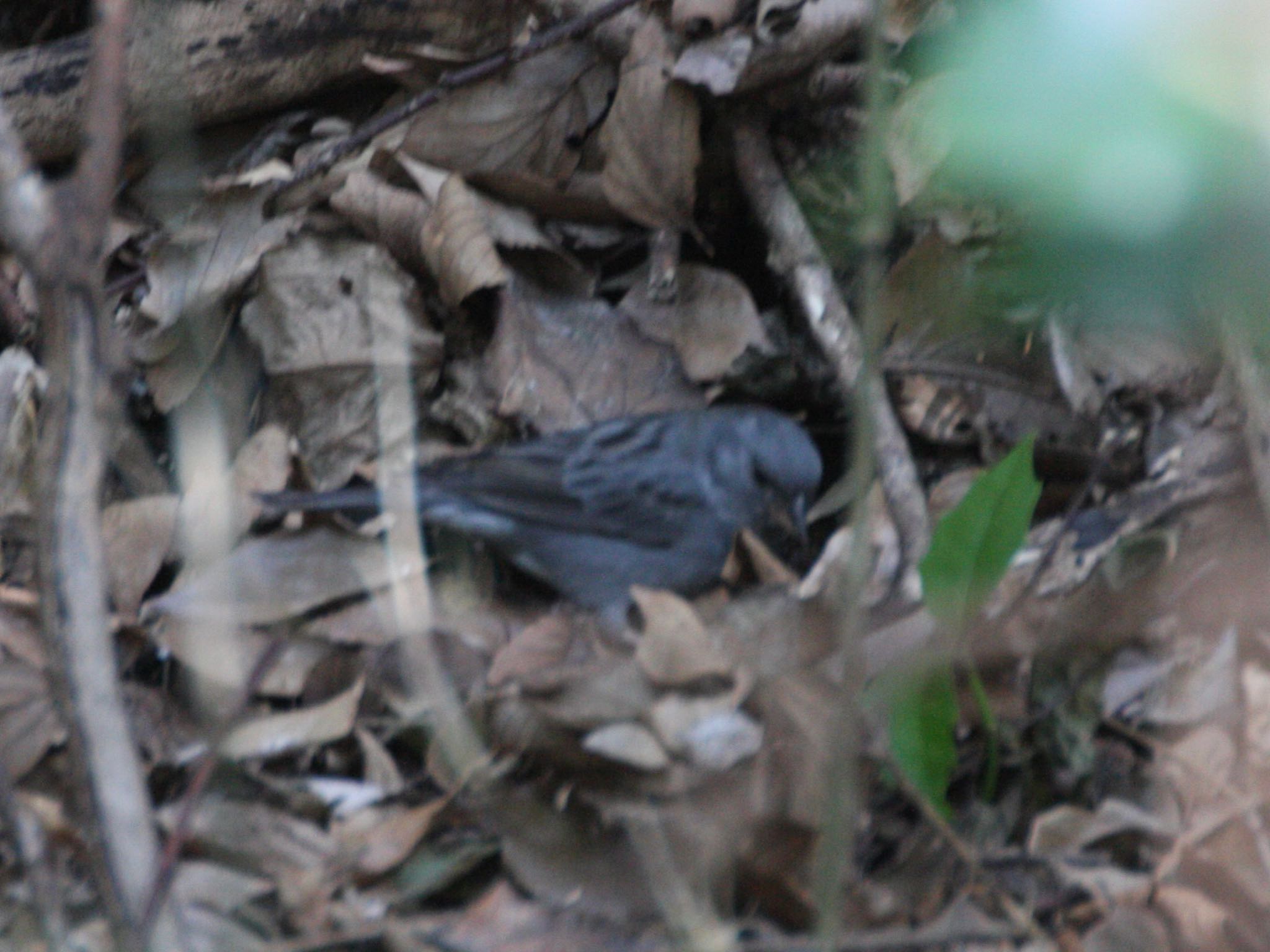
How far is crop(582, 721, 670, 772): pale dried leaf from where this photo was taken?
2875 millimetres

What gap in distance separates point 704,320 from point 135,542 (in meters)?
1.78

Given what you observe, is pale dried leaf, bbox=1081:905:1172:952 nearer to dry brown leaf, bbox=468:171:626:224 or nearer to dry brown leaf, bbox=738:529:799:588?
dry brown leaf, bbox=738:529:799:588

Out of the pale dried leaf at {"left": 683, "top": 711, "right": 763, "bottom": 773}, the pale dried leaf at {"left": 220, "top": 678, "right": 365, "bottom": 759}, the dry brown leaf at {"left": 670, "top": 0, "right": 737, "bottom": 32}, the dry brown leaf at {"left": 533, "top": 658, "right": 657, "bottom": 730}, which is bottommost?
the pale dried leaf at {"left": 220, "top": 678, "right": 365, "bottom": 759}

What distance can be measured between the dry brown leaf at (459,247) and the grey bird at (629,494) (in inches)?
19.3

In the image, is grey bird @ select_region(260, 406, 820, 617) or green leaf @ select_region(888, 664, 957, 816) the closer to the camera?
green leaf @ select_region(888, 664, 957, 816)

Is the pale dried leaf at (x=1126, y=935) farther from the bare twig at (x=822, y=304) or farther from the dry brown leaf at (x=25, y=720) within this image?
the dry brown leaf at (x=25, y=720)

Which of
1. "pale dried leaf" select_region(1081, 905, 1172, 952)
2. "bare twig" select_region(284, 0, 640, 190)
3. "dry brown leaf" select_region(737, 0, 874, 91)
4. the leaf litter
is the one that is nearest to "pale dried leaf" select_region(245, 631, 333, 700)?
the leaf litter

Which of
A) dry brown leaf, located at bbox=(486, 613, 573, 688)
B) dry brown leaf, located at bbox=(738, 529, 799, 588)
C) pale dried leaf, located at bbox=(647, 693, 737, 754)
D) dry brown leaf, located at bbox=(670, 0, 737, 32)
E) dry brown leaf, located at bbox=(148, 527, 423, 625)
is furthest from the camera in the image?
dry brown leaf, located at bbox=(670, 0, 737, 32)

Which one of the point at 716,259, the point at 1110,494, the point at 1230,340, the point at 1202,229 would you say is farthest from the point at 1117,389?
the point at 1202,229

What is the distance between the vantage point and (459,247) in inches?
160

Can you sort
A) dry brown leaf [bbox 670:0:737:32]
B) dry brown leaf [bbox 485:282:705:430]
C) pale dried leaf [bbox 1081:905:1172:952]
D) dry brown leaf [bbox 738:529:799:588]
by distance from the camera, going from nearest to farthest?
pale dried leaf [bbox 1081:905:1172:952] < dry brown leaf [bbox 738:529:799:588] < dry brown leaf [bbox 485:282:705:430] < dry brown leaf [bbox 670:0:737:32]

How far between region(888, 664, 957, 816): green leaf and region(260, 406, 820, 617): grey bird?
3.78ft

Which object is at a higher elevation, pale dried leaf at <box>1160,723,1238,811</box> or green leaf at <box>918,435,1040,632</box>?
green leaf at <box>918,435,1040,632</box>

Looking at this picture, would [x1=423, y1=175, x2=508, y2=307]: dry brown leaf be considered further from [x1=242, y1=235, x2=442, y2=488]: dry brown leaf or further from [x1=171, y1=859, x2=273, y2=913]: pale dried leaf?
[x1=171, y1=859, x2=273, y2=913]: pale dried leaf
